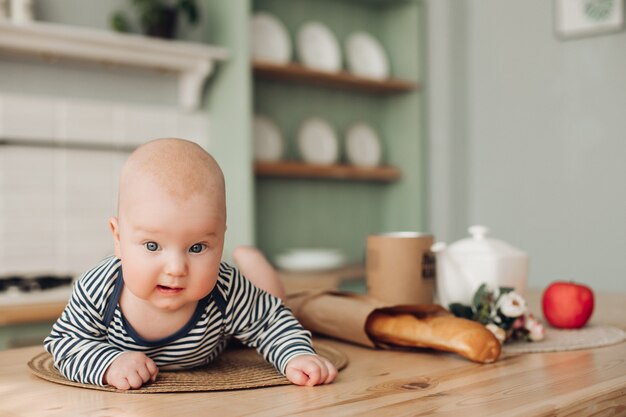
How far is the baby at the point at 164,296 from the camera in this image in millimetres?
770

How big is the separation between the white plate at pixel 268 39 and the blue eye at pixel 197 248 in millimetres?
2575

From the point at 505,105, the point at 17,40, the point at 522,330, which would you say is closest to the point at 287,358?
the point at 522,330

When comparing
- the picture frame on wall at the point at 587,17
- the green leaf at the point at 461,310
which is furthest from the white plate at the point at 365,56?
the green leaf at the point at 461,310

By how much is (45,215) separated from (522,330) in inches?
86.2

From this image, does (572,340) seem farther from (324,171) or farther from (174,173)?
(324,171)

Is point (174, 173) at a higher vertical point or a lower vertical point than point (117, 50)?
lower

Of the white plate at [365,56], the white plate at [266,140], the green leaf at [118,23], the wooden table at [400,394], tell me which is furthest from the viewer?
the white plate at [365,56]

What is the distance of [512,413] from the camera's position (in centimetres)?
67

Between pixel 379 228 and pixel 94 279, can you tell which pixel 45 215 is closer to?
pixel 379 228

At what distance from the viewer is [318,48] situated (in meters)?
3.55

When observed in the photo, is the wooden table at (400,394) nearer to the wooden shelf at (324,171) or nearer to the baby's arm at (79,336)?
the baby's arm at (79,336)

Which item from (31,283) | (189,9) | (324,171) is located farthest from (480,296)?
(324,171)

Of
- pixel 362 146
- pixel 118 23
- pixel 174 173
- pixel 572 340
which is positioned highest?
pixel 118 23

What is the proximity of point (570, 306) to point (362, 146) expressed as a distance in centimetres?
265
